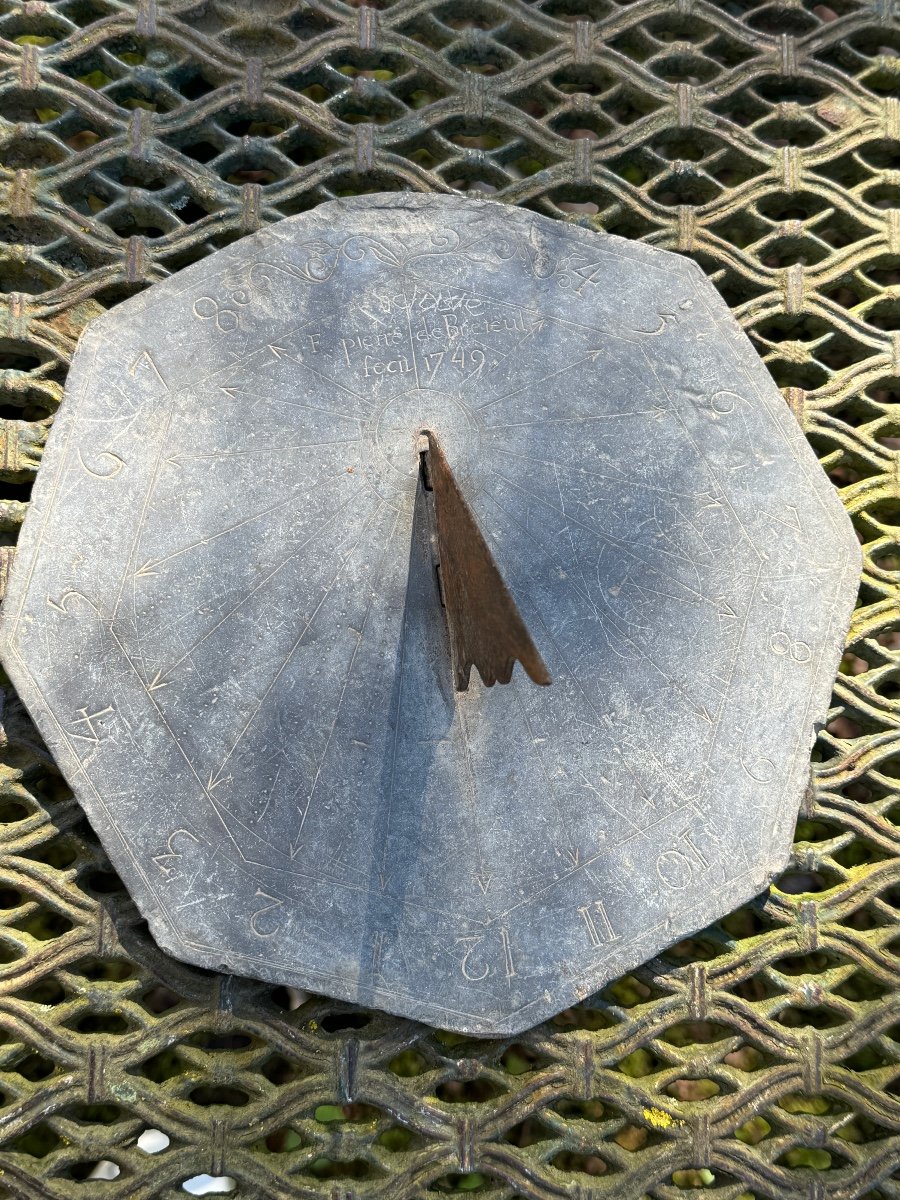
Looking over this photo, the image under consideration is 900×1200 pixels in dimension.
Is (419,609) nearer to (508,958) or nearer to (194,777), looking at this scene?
(194,777)

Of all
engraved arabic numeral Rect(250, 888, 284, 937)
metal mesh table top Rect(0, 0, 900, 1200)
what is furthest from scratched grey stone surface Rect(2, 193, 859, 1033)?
metal mesh table top Rect(0, 0, 900, 1200)

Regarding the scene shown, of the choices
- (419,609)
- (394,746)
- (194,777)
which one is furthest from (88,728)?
(419,609)

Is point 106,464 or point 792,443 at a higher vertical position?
point 792,443

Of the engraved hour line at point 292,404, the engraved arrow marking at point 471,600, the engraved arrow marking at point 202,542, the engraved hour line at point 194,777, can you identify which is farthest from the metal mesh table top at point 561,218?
the engraved arrow marking at point 471,600

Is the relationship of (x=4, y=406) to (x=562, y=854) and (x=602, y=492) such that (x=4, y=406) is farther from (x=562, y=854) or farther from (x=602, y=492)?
(x=562, y=854)

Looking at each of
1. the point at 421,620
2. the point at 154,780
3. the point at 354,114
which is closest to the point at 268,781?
the point at 154,780

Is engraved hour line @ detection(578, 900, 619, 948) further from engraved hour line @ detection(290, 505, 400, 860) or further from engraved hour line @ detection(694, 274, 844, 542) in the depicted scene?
engraved hour line @ detection(694, 274, 844, 542)
